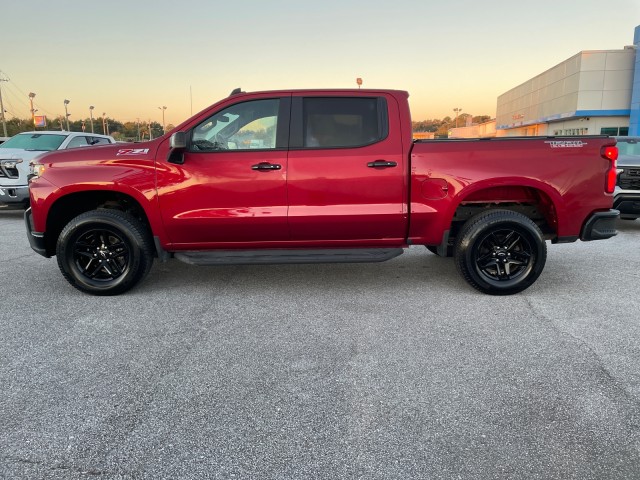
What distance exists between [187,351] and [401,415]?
5.46ft

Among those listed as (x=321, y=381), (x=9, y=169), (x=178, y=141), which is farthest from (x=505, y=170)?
(x=9, y=169)

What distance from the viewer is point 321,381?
9.83 feet

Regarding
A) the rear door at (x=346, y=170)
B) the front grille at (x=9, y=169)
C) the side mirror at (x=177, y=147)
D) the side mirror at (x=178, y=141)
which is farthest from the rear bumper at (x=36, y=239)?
the front grille at (x=9, y=169)

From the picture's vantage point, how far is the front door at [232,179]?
4.51 m

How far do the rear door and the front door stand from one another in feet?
0.48

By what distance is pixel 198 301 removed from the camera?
182 inches

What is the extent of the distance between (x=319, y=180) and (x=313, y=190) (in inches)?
4.4

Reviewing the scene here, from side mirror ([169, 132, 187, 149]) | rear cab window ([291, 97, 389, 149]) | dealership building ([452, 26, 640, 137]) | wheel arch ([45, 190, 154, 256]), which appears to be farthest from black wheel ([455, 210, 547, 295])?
dealership building ([452, 26, 640, 137])

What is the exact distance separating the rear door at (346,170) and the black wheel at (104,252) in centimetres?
154

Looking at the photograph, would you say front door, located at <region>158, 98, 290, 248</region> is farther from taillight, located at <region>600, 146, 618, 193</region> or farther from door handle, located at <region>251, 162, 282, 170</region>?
taillight, located at <region>600, 146, 618, 193</region>

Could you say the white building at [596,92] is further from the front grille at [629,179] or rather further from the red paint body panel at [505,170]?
the red paint body panel at [505,170]

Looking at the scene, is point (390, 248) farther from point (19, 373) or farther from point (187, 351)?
point (19, 373)

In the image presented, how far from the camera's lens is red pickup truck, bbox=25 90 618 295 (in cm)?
453

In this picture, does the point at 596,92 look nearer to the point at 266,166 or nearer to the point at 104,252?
the point at 266,166
